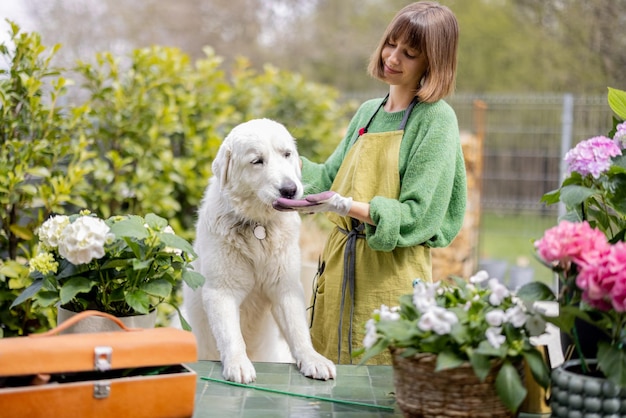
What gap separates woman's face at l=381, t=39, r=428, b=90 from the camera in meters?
2.27

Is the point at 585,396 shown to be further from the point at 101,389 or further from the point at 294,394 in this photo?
the point at 101,389

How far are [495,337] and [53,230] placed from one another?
117 centimetres

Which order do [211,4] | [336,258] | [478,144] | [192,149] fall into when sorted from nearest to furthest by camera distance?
[336,258] → [192,149] → [478,144] → [211,4]

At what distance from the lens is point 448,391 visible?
1.41m

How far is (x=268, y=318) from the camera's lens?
102 inches

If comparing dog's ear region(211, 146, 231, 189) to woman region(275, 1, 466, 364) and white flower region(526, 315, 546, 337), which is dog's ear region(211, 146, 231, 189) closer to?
woman region(275, 1, 466, 364)

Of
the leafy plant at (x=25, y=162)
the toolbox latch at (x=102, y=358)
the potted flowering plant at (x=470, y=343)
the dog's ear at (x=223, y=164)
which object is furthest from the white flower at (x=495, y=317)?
the leafy plant at (x=25, y=162)

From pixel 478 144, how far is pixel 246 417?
19.5 feet

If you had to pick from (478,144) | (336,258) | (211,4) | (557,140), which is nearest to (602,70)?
(557,140)

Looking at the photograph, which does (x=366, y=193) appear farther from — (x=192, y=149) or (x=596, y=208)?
(x=192, y=149)

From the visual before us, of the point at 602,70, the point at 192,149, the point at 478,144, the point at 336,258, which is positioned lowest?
the point at 336,258

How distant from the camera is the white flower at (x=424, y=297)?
147cm

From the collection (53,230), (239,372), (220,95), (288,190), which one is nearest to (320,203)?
(288,190)

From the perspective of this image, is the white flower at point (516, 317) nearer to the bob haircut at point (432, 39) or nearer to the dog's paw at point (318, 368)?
the dog's paw at point (318, 368)
